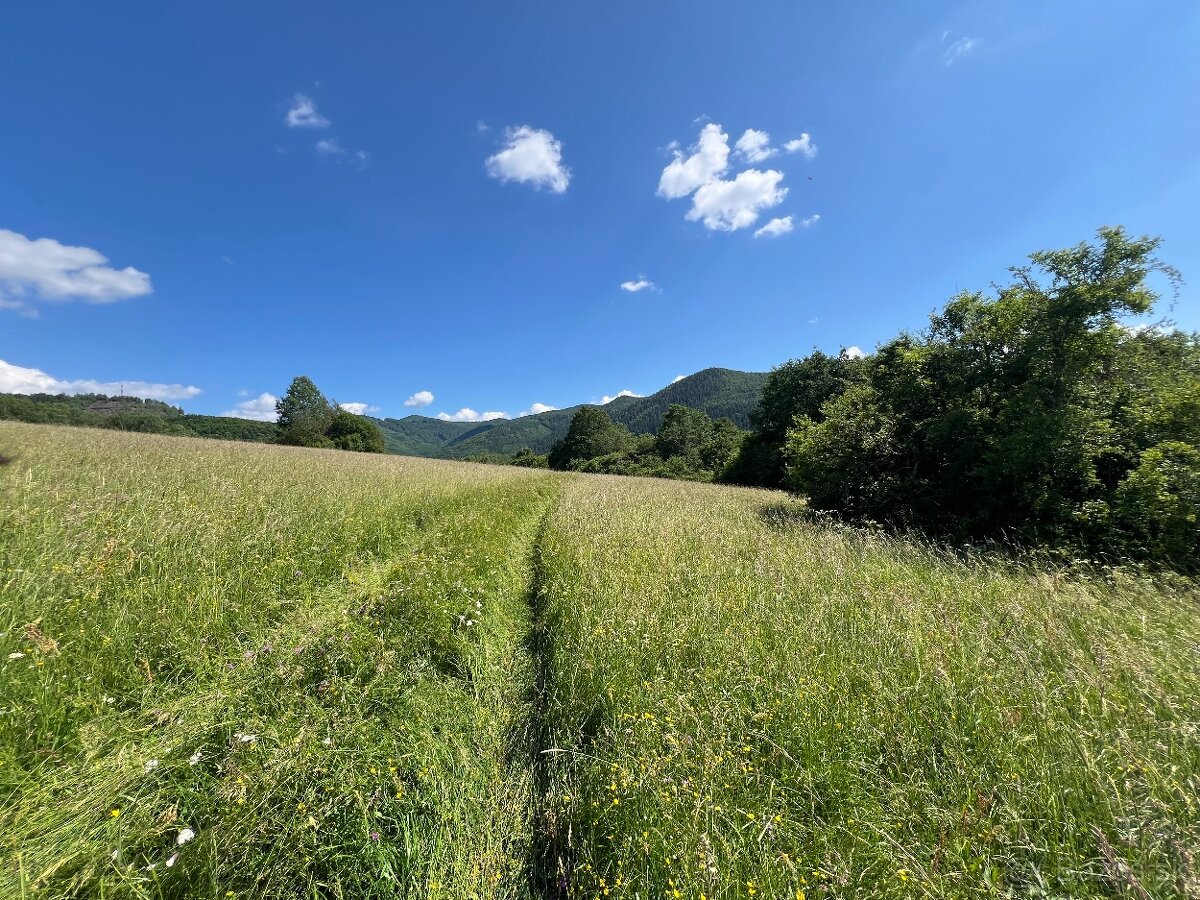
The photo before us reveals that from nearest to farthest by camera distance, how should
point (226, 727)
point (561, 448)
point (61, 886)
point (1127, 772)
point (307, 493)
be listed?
point (61, 886) → point (1127, 772) → point (226, 727) → point (307, 493) → point (561, 448)

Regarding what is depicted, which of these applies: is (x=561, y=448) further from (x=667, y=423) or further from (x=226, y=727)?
(x=226, y=727)

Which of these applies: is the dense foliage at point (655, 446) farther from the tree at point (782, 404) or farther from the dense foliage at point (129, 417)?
the dense foliage at point (129, 417)

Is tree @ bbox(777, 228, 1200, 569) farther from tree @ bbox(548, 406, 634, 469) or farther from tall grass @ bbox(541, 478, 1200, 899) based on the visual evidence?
tree @ bbox(548, 406, 634, 469)

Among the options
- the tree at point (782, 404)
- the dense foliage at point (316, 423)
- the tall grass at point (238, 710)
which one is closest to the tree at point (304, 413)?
the dense foliage at point (316, 423)

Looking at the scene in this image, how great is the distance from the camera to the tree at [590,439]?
234 feet

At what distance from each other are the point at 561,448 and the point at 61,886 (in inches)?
3071

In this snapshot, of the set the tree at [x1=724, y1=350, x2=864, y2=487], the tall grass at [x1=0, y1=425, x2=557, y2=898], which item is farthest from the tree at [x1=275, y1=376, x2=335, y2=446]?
the tall grass at [x1=0, y1=425, x2=557, y2=898]

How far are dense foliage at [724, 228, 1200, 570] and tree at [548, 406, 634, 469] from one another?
198 ft

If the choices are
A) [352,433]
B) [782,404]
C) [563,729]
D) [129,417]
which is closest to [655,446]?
[782,404]

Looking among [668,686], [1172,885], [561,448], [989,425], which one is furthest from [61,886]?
[561,448]

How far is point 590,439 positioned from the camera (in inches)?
2832

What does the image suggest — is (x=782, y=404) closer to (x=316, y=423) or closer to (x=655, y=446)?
(x=655, y=446)

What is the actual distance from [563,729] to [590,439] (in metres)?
68.9

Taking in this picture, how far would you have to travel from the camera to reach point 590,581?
5262mm
